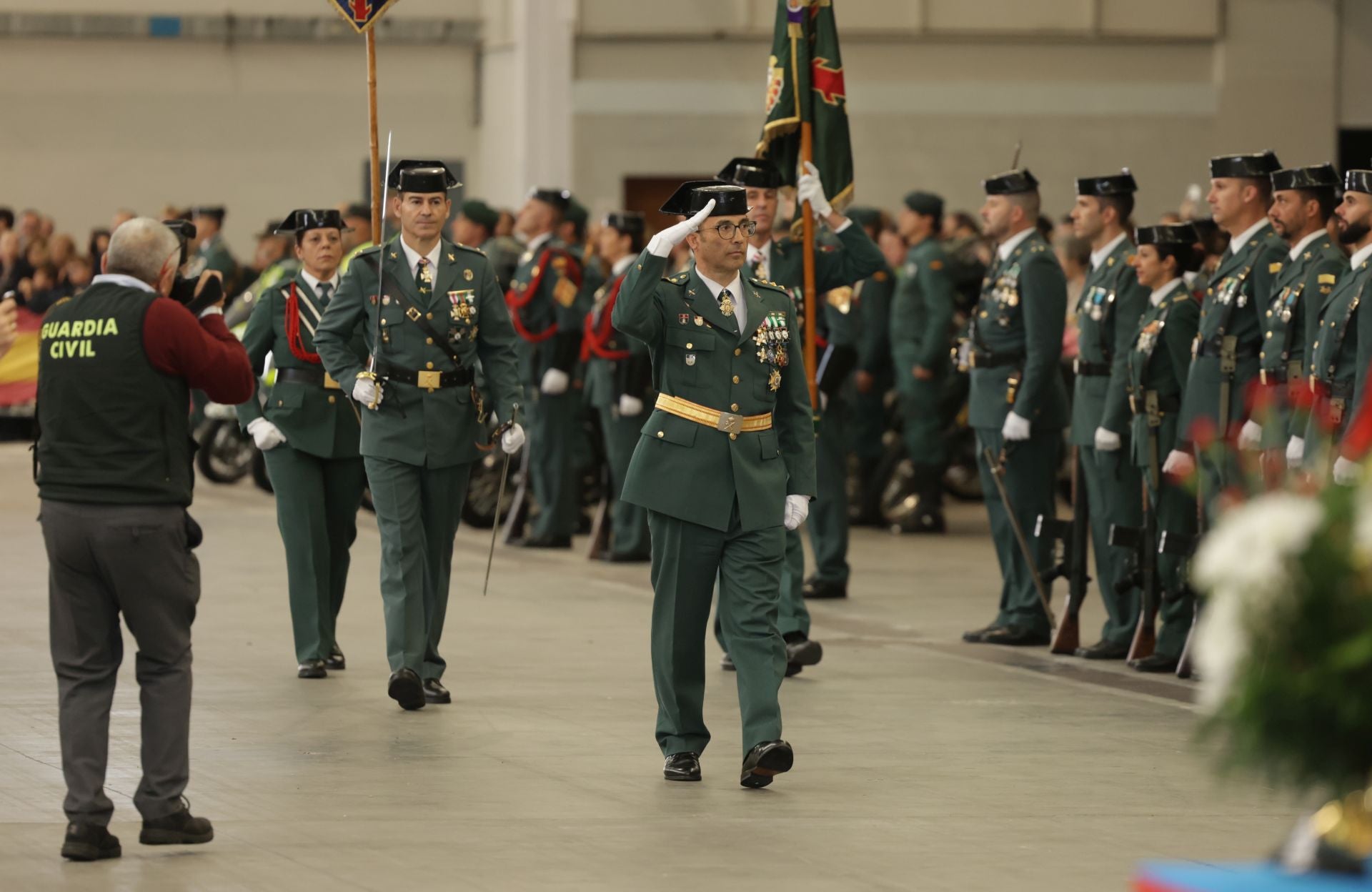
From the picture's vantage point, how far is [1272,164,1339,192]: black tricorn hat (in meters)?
9.37

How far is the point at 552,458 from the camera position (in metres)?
15.1

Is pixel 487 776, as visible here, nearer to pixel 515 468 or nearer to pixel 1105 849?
pixel 1105 849

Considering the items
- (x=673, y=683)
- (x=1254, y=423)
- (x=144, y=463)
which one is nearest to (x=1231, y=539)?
(x=144, y=463)

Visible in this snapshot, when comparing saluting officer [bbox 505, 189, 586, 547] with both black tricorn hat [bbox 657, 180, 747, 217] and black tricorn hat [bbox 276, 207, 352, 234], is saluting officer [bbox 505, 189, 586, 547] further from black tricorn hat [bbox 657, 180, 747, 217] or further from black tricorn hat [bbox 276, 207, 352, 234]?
black tricorn hat [bbox 657, 180, 747, 217]

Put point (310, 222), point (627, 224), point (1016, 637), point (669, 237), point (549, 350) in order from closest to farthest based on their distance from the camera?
point (669, 237) < point (310, 222) < point (1016, 637) < point (549, 350) < point (627, 224)

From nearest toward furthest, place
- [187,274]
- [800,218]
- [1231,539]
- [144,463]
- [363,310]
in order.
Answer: [1231,539] < [144,463] < [187,274] < [363,310] < [800,218]

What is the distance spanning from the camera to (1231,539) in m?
3.49

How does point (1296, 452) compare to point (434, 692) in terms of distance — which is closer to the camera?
point (1296, 452)

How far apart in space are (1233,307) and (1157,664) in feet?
5.52

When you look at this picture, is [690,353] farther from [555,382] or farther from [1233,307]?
[555,382]

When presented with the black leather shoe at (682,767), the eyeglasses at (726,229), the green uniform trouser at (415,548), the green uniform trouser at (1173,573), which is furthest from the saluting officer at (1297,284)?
the green uniform trouser at (415,548)

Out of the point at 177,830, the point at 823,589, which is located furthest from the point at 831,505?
the point at 177,830

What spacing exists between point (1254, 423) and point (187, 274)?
4497 millimetres

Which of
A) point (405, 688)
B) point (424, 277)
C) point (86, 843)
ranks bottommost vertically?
point (405, 688)
